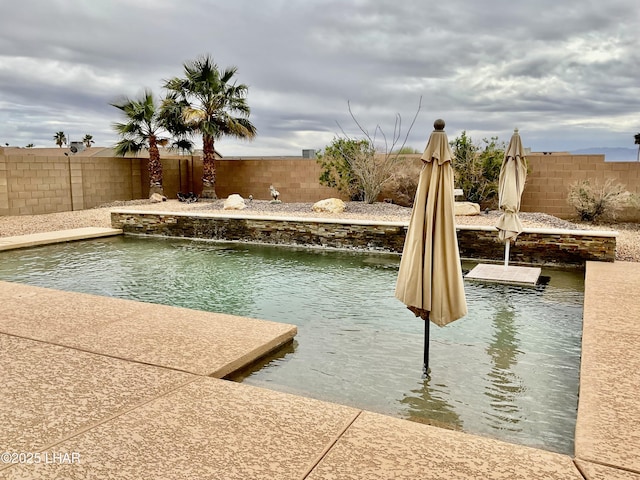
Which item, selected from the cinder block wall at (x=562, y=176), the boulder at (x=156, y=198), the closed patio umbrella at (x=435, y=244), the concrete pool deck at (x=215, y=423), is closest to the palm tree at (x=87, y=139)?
the boulder at (x=156, y=198)

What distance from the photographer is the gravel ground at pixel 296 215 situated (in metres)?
12.0

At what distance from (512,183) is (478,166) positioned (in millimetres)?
7429

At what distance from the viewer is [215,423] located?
9.32ft

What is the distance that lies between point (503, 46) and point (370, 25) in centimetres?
427

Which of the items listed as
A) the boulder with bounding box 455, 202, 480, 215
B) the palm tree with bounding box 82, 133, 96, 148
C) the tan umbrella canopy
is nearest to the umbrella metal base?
the tan umbrella canopy

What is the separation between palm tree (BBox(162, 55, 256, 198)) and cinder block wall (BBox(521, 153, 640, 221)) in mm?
9904

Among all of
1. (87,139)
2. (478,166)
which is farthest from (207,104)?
(87,139)

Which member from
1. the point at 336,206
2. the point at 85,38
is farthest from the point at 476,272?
the point at 85,38

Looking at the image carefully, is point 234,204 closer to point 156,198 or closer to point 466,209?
point 156,198

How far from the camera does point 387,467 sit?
95.0 inches

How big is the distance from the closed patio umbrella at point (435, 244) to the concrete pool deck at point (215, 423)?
43.9 inches

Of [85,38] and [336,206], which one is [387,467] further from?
[85,38]

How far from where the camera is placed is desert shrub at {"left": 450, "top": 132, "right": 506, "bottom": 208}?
47.7ft

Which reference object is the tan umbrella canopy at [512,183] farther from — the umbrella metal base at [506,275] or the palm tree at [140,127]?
the palm tree at [140,127]
